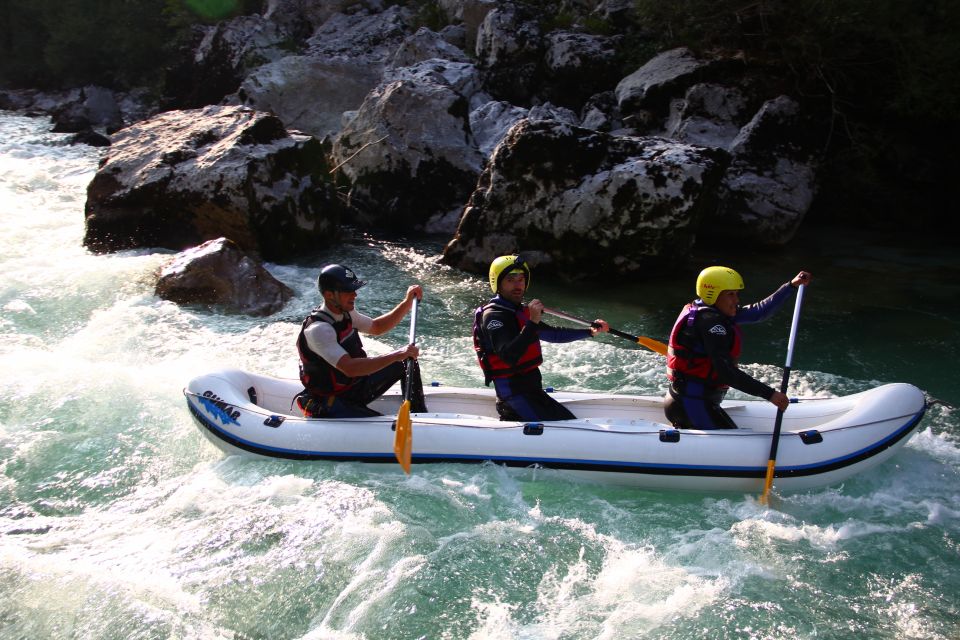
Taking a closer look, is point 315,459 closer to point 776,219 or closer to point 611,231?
point 611,231

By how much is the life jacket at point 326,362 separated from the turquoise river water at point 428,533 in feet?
1.77

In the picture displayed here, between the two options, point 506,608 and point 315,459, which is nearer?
point 506,608

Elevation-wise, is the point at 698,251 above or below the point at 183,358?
above

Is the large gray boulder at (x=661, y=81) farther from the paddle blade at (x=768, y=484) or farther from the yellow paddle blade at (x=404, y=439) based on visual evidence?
the yellow paddle blade at (x=404, y=439)

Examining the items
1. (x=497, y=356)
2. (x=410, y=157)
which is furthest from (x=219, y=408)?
(x=410, y=157)

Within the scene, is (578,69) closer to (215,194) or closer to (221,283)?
(215,194)

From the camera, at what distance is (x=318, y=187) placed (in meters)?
10.8

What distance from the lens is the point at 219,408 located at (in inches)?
207

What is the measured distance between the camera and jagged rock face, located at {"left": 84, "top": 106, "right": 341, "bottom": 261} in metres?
9.84

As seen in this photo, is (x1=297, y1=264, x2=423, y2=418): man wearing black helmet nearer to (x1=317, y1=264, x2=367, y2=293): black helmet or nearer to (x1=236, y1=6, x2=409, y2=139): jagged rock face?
(x1=317, y1=264, x2=367, y2=293): black helmet

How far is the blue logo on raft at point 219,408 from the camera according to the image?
205 inches

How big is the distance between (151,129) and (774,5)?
910cm

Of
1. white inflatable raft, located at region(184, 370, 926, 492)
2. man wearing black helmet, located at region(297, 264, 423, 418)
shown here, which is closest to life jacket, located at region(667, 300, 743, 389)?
white inflatable raft, located at region(184, 370, 926, 492)

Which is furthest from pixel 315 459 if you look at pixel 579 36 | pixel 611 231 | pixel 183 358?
pixel 579 36
